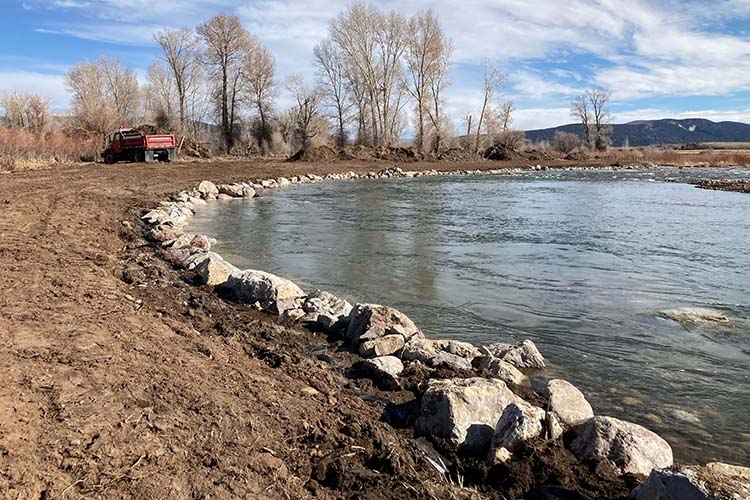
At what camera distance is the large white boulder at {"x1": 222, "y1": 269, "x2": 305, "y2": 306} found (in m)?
6.06

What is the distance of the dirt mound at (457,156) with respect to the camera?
47.8m

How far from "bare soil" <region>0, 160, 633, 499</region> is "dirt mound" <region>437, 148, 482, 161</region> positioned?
43732mm

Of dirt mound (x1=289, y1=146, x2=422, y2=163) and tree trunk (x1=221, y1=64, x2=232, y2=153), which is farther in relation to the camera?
tree trunk (x1=221, y1=64, x2=232, y2=153)

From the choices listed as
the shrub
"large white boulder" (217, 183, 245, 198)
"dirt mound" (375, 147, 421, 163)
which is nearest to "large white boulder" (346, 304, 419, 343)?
"large white boulder" (217, 183, 245, 198)

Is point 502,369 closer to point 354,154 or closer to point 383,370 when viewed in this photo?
point 383,370

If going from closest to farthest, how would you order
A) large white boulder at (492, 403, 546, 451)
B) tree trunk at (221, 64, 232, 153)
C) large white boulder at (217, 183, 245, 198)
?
large white boulder at (492, 403, 546, 451)
large white boulder at (217, 183, 245, 198)
tree trunk at (221, 64, 232, 153)

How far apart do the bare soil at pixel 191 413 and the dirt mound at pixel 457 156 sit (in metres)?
43.7

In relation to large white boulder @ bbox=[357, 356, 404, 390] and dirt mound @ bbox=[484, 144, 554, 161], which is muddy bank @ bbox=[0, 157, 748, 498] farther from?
dirt mound @ bbox=[484, 144, 554, 161]

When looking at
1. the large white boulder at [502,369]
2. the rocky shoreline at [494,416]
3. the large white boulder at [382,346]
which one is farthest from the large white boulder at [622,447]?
the large white boulder at [382,346]

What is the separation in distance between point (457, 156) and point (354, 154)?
1156 cm

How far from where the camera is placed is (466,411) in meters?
3.42

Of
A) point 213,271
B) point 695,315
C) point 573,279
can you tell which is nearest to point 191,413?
point 213,271

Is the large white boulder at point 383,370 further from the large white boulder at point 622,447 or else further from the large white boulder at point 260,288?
the large white boulder at point 260,288

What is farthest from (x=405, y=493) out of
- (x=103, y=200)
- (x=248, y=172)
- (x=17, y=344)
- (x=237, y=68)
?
(x=237, y=68)
